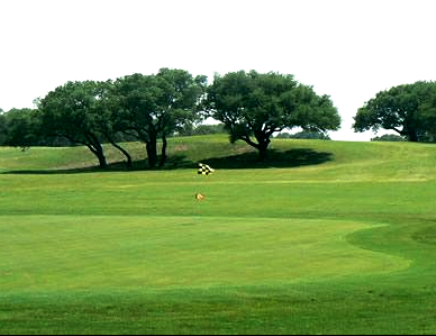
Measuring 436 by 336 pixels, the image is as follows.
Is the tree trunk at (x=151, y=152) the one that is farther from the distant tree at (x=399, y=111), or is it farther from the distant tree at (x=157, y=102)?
the distant tree at (x=399, y=111)

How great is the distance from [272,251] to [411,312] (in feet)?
25.9

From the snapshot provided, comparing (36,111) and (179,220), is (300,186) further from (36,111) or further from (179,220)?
(36,111)

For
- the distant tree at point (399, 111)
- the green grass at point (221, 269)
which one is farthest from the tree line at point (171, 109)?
the green grass at point (221, 269)

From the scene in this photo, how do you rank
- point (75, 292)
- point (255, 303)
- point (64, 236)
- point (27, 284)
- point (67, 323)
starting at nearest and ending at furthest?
point (67, 323) → point (255, 303) → point (75, 292) → point (27, 284) → point (64, 236)

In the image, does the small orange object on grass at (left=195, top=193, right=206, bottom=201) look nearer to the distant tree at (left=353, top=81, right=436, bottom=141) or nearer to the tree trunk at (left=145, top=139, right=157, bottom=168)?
the tree trunk at (left=145, top=139, right=157, bottom=168)

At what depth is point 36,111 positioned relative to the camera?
91.9m

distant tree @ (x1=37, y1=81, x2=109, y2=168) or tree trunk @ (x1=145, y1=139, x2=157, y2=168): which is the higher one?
distant tree @ (x1=37, y1=81, x2=109, y2=168)

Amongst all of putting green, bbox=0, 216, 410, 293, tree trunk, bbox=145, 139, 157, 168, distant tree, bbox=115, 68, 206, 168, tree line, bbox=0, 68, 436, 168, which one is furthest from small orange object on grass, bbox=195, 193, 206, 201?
tree trunk, bbox=145, 139, 157, 168

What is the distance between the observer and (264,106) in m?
86.4

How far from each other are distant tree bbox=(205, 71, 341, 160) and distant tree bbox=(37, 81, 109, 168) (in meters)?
12.9

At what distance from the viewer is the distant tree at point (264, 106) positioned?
8644 cm

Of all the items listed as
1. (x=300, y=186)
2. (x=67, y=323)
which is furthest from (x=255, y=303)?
(x=300, y=186)

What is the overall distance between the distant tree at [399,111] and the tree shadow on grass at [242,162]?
3135 cm

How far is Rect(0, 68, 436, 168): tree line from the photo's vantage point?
87.4 metres
